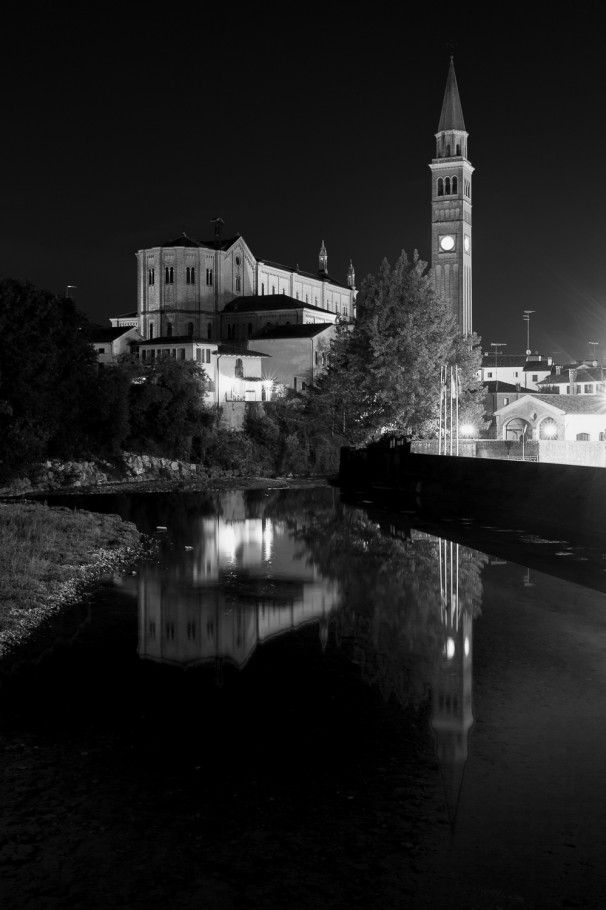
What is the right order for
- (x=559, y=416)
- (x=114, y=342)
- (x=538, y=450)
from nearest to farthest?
1. (x=538, y=450)
2. (x=559, y=416)
3. (x=114, y=342)

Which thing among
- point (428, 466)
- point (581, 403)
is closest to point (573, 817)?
point (428, 466)

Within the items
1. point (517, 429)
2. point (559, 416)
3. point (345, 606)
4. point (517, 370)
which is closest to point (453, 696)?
point (345, 606)

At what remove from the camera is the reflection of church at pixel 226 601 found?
545 inches

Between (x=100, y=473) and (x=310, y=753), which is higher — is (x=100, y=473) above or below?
above

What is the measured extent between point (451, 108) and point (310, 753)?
151 m

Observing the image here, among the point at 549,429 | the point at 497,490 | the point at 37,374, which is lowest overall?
the point at 497,490

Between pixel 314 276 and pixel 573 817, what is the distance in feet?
445

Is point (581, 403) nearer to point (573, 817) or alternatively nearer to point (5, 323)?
point (5, 323)

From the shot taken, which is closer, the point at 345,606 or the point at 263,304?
the point at 345,606

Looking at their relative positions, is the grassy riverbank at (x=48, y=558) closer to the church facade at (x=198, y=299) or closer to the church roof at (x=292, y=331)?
the church roof at (x=292, y=331)

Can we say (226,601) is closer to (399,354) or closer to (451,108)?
(399,354)

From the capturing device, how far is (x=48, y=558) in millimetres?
21344

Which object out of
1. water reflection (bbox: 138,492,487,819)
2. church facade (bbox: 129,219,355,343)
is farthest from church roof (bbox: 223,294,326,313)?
water reflection (bbox: 138,492,487,819)

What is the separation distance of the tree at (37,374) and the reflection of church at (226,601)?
99.7 feet
